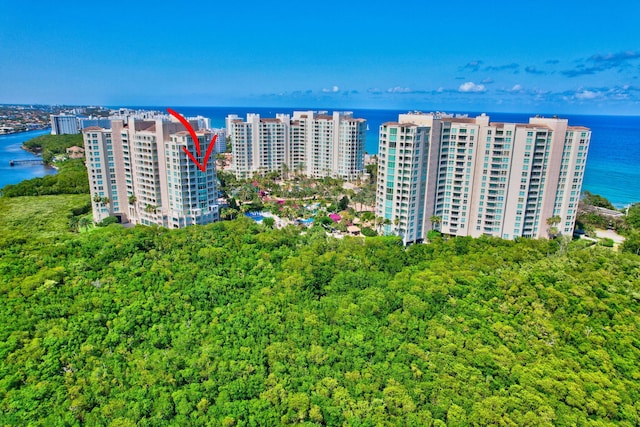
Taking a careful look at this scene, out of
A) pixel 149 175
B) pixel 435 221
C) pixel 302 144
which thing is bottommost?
pixel 435 221

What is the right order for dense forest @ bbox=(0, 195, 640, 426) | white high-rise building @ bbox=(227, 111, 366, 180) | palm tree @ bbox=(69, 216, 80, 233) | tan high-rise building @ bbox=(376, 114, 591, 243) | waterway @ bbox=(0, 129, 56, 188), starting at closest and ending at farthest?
dense forest @ bbox=(0, 195, 640, 426), tan high-rise building @ bbox=(376, 114, 591, 243), palm tree @ bbox=(69, 216, 80, 233), white high-rise building @ bbox=(227, 111, 366, 180), waterway @ bbox=(0, 129, 56, 188)

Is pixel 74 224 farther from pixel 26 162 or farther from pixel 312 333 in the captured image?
pixel 26 162

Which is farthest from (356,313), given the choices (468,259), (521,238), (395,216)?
(521,238)

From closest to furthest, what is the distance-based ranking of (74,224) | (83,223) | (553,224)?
(553,224), (74,224), (83,223)

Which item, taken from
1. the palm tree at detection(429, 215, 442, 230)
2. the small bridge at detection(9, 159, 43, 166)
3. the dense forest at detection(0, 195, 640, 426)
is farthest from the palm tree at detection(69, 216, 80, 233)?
the small bridge at detection(9, 159, 43, 166)

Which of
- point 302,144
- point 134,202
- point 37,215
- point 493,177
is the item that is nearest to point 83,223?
point 134,202

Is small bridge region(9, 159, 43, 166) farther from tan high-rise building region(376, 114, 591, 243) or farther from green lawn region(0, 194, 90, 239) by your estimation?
tan high-rise building region(376, 114, 591, 243)

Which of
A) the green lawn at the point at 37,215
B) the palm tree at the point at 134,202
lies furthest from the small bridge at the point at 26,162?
the palm tree at the point at 134,202

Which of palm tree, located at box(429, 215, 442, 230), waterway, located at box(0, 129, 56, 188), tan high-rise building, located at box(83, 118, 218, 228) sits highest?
tan high-rise building, located at box(83, 118, 218, 228)
